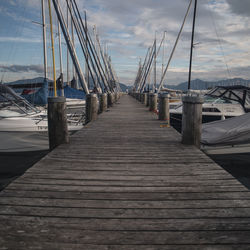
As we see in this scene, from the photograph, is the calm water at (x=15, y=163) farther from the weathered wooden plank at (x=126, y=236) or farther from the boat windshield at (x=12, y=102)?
the weathered wooden plank at (x=126, y=236)

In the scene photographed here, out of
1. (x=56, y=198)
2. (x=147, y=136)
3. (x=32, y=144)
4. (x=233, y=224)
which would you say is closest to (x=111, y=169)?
(x=56, y=198)

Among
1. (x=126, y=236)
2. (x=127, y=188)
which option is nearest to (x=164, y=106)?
(x=127, y=188)

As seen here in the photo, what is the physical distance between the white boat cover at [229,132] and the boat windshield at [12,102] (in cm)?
916

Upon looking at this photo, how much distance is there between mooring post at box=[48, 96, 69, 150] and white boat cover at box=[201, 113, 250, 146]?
5.73 metres

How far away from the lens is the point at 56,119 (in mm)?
4957

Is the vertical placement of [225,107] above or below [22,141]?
above

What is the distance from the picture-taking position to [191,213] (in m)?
2.27

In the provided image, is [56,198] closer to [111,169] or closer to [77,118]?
[111,169]

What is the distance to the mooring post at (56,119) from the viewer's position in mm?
4941

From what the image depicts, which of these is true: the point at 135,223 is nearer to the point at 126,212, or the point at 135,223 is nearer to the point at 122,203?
the point at 126,212

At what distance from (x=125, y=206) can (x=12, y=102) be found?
1115cm

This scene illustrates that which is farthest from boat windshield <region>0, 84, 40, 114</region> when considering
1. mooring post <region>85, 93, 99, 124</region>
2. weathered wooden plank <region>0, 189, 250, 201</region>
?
weathered wooden plank <region>0, 189, 250, 201</region>

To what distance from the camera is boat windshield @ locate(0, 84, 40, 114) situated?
11640 mm

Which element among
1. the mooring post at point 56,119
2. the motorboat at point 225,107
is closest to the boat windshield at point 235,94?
the motorboat at point 225,107
